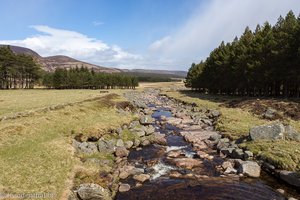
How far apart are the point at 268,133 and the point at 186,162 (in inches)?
390

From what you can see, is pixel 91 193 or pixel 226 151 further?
pixel 226 151

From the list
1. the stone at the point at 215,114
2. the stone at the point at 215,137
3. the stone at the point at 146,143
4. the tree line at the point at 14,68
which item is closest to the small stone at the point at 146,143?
the stone at the point at 146,143

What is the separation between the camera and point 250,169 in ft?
69.1

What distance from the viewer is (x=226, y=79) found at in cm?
8456

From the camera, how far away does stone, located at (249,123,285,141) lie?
86.9 feet

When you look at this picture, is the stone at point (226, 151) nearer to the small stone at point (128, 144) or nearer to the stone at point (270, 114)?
the small stone at point (128, 144)

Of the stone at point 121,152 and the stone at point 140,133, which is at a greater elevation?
the stone at point 140,133

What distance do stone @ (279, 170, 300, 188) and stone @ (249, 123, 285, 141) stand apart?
7147mm

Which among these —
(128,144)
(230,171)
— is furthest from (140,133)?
(230,171)

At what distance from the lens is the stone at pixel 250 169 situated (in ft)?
67.9

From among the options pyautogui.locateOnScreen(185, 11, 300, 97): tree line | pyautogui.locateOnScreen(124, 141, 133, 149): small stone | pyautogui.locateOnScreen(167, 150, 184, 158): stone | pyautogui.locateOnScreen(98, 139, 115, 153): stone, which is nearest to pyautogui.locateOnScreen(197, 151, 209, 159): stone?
pyautogui.locateOnScreen(167, 150, 184, 158): stone

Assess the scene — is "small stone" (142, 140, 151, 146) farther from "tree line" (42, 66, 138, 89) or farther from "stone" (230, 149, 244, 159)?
"tree line" (42, 66, 138, 89)

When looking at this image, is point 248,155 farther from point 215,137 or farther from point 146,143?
point 146,143

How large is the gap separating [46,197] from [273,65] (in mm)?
59272
